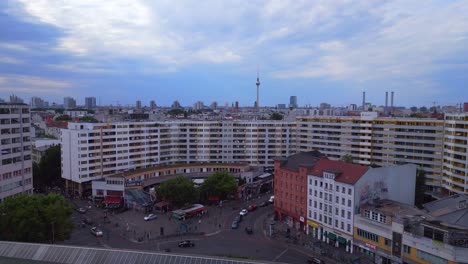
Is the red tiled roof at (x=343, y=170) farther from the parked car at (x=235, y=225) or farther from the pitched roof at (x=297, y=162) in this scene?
the parked car at (x=235, y=225)

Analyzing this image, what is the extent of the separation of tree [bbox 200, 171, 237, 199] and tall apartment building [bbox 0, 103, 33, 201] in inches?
1226

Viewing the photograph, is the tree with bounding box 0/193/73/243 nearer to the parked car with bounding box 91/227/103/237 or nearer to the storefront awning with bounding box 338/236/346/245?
the parked car with bounding box 91/227/103/237

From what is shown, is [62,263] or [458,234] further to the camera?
[458,234]

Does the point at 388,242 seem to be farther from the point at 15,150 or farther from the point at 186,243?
the point at 15,150

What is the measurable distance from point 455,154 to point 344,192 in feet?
105

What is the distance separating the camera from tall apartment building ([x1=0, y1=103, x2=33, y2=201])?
60219 millimetres

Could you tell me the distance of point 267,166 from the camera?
10125 cm

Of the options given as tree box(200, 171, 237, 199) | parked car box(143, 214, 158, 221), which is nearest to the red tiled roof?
tree box(200, 171, 237, 199)

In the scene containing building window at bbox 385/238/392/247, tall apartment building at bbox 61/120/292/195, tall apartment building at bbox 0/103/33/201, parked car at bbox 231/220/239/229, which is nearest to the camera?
building window at bbox 385/238/392/247

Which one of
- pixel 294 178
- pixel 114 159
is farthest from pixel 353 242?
pixel 114 159

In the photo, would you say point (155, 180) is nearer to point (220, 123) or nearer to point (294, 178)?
point (220, 123)

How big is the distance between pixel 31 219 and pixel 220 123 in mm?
62399

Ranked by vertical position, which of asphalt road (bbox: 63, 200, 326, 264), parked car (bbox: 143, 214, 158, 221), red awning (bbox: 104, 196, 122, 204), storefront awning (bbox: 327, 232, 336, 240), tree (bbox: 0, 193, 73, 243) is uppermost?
tree (bbox: 0, 193, 73, 243)

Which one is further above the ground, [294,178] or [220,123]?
[220,123]
